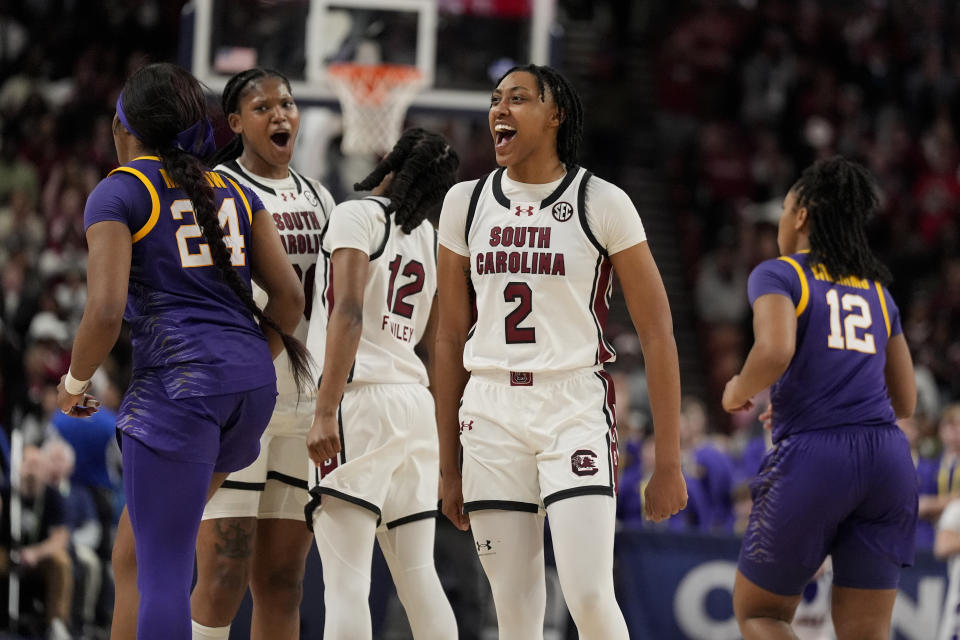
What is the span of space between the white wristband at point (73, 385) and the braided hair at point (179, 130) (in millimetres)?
596

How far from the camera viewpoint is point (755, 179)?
1864 centimetres

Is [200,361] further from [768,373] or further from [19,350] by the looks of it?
[19,350]

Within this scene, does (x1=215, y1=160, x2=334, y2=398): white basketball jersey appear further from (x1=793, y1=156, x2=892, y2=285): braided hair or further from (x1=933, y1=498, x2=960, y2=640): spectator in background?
(x1=933, y1=498, x2=960, y2=640): spectator in background

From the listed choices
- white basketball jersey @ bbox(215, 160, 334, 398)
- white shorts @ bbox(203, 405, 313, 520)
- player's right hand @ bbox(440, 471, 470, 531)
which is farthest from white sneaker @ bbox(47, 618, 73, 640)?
player's right hand @ bbox(440, 471, 470, 531)

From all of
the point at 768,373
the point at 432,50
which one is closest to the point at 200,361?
the point at 768,373

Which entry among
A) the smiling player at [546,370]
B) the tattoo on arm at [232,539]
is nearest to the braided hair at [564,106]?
the smiling player at [546,370]

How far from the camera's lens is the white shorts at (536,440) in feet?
14.4

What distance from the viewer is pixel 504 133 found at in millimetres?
4609

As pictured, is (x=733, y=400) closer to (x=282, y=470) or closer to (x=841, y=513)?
(x=841, y=513)

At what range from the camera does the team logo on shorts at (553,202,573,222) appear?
178 inches

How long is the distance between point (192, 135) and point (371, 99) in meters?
5.80

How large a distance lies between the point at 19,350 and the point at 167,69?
8.17 meters

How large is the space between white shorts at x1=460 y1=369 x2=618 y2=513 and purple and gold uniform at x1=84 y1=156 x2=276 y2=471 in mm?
756

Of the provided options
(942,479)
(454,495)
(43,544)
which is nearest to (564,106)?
(454,495)
